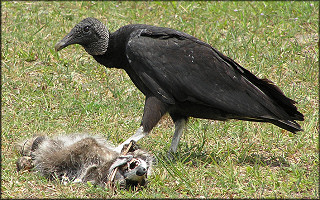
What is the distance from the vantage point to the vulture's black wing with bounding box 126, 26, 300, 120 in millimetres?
3984

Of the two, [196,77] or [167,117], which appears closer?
[196,77]

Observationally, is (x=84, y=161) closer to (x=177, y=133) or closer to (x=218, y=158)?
(x=177, y=133)

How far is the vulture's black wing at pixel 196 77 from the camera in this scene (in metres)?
3.98

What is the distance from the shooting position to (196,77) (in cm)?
404

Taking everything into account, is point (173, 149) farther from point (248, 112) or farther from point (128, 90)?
point (128, 90)

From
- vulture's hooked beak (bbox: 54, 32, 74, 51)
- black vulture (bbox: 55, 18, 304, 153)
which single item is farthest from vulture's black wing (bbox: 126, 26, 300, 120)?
vulture's hooked beak (bbox: 54, 32, 74, 51)

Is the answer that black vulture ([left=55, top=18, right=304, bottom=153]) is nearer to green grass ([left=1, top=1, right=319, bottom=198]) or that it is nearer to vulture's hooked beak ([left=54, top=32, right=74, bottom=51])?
vulture's hooked beak ([left=54, top=32, right=74, bottom=51])

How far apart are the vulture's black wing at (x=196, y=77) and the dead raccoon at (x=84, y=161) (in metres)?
0.63

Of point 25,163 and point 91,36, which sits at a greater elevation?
point 91,36

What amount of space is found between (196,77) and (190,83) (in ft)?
0.28

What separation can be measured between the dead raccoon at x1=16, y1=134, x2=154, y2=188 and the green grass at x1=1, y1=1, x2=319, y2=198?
9 centimetres

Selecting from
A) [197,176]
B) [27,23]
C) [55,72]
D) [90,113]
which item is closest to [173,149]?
[197,176]

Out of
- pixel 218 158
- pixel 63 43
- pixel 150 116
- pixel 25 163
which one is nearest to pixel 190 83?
pixel 150 116

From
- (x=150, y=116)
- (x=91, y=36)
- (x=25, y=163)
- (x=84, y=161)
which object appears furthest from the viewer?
(x=91, y=36)
